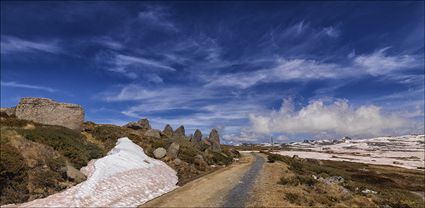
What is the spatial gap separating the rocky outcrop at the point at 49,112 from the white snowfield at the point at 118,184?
277 inches

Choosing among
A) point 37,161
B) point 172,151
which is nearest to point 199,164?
point 172,151

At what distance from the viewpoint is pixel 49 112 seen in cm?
3691

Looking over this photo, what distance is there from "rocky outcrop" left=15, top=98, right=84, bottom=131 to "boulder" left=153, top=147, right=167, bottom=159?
984 centimetres

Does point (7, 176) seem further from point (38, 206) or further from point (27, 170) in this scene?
→ point (38, 206)

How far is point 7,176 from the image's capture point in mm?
20172

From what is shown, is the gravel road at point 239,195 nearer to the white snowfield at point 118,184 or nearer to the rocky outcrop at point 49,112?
the white snowfield at point 118,184

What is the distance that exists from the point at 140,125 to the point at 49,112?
107ft

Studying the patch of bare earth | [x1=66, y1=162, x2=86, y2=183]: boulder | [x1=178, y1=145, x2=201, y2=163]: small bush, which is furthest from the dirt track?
[x1=178, y1=145, x2=201, y2=163]: small bush

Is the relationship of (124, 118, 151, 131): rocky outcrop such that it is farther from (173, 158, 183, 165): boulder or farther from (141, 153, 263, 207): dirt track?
(141, 153, 263, 207): dirt track

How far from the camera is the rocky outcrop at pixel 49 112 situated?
1411 inches

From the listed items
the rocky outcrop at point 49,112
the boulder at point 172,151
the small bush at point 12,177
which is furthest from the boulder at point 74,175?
the boulder at point 172,151

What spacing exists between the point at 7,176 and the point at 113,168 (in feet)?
27.6

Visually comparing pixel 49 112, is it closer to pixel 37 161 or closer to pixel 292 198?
pixel 37 161

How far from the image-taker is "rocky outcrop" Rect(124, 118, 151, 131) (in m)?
67.8
